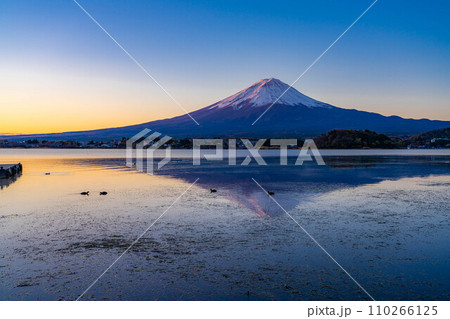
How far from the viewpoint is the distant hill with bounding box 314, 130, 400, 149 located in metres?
125

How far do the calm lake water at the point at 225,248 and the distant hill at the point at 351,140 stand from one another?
112764mm

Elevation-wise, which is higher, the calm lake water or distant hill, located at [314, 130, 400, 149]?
distant hill, located at [314, 130, 400, 149]

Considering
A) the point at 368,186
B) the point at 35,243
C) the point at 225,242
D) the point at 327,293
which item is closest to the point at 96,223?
the point at 35,243

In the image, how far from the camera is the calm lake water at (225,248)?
20.5 feet

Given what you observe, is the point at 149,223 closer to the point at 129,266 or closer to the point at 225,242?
the point at 225,242

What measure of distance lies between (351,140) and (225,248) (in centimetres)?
12621

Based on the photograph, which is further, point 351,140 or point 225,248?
point 351,140

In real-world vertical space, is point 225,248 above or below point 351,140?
below

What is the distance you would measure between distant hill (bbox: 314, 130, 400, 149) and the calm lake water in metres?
113

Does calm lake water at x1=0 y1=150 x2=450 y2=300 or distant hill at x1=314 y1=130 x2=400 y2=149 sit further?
distant hill at x1=314 y1=130 x2=400 y2=149

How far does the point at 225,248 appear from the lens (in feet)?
28.0

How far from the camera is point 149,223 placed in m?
11.3
